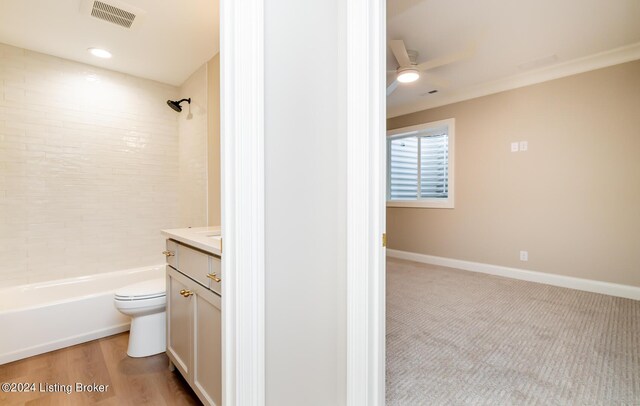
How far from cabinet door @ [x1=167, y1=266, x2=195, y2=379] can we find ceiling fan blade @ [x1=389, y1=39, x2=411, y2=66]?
2412 mm

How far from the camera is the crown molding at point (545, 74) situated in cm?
272

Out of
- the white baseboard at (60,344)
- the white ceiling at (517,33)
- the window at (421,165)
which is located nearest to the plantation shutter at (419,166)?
the window at (421,165)

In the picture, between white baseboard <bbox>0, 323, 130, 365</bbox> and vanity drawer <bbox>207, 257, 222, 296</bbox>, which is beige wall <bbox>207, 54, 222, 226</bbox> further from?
vanity drawer <bbox>207, 257, 222, 296</bbox>

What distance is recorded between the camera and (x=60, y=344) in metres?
2.04

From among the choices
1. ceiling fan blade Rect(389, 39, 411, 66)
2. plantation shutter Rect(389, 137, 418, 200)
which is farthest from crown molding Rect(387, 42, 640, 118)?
ceiling fan blade Rect(389, 39, 411, 66)

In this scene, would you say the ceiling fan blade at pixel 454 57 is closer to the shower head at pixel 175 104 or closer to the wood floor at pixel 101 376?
the shower head at pixel 175 104

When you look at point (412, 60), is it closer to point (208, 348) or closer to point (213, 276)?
point (213, 276)

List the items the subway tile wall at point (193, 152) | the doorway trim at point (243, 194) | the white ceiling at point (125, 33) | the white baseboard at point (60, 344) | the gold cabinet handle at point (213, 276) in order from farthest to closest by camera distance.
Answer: the subway tile wall at point (193, 152)
the white ceiling at point (125, 33)
the white baseboard at point (60, 344)
the gold cabinet handle at point (213, 276)
the doorway trim at point (243, 194)

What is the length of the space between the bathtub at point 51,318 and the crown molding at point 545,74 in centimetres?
455

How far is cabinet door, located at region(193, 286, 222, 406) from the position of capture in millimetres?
1190

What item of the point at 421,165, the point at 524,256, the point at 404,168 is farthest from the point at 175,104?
the point at 524,256

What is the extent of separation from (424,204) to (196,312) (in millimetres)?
3730

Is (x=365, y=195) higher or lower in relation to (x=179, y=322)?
higher

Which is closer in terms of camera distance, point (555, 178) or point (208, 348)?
point (208, 348)
